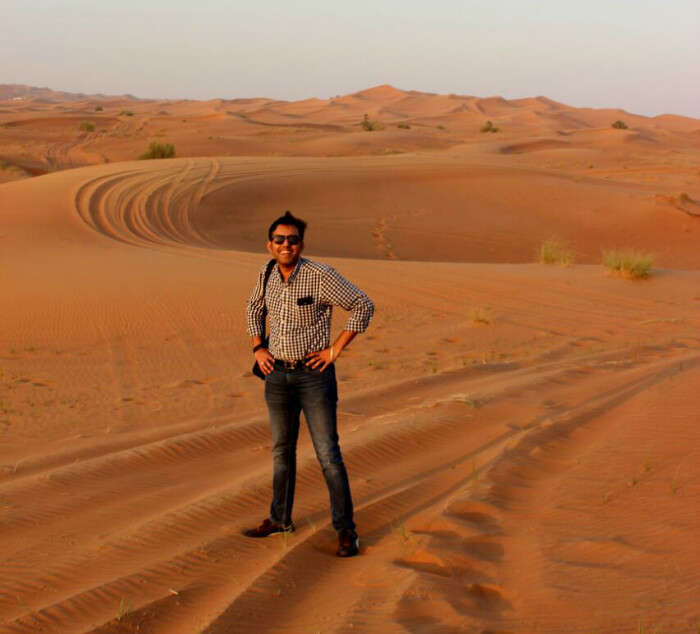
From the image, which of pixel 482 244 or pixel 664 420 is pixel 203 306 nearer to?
pixel 664 420

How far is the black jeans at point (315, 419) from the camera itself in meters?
4.39

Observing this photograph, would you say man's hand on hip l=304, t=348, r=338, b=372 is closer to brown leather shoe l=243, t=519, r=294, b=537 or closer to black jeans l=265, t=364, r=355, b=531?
black jeans l=265, t=364, r=355, b=531

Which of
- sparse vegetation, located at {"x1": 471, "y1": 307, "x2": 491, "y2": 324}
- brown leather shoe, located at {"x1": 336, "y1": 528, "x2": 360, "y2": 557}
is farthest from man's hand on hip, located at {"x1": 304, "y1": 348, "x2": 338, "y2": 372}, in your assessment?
sparse vegetation, located at {"x1": 471, "y1": 307, "x2": 491, "y2": 324}

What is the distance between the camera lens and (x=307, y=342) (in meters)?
4.37

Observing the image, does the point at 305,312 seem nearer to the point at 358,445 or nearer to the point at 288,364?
the point at 288,364

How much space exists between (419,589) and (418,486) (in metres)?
1.67

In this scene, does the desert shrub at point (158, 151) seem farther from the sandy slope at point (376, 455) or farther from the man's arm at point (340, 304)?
the man's arm at point (340, 304)

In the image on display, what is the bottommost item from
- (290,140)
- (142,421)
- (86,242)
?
(142,421)

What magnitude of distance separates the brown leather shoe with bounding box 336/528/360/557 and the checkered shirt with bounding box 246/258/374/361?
99 cm

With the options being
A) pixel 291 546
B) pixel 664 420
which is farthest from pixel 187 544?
pixel 664 420

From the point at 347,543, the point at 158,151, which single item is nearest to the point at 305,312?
the point at 347,543

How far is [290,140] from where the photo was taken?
48.7 meters

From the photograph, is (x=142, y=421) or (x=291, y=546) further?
(x=142, y=421)

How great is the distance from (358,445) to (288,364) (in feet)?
6.97
